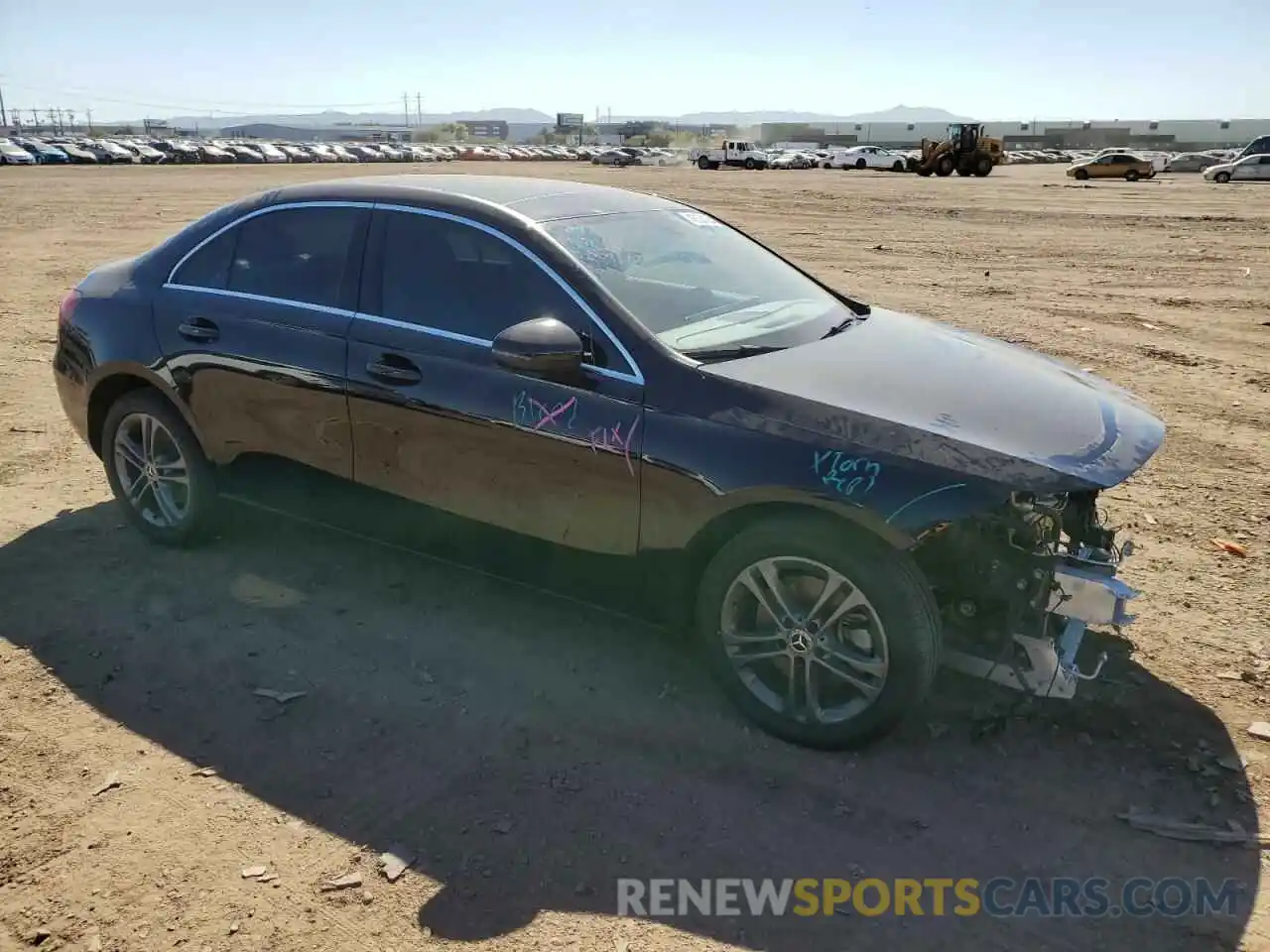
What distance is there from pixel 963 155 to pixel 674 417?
48.4 metres

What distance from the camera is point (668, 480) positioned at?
3.45 metres

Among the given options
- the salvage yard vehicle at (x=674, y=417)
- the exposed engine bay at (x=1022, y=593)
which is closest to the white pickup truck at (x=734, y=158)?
the salvage yard vehicle at (x=674, y=417)

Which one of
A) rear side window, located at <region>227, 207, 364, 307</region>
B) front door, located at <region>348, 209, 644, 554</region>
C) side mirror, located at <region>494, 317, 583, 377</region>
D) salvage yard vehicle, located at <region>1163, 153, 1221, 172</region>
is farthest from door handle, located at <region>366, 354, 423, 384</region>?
salvage yard vehicle, located at <region>1163, 153, 1221, 172</region>

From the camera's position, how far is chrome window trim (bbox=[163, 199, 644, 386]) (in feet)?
11.7

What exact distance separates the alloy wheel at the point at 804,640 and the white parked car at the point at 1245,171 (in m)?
45.0

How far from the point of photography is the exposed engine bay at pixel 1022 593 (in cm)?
320

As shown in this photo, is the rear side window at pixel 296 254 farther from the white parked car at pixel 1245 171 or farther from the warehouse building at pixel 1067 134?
the warehouse building at pixel 1067 134

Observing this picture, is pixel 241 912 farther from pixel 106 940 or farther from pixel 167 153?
pixel 167 153

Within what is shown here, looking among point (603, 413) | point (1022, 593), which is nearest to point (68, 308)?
point (603, 413)

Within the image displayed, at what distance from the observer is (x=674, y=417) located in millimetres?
3438

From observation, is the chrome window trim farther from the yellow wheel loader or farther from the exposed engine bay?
the yellow wheel loader

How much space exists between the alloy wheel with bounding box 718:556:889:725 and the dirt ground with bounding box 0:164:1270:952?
0.20 m

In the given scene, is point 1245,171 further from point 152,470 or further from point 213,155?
point 213,155

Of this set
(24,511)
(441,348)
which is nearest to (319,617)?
(441,348)
